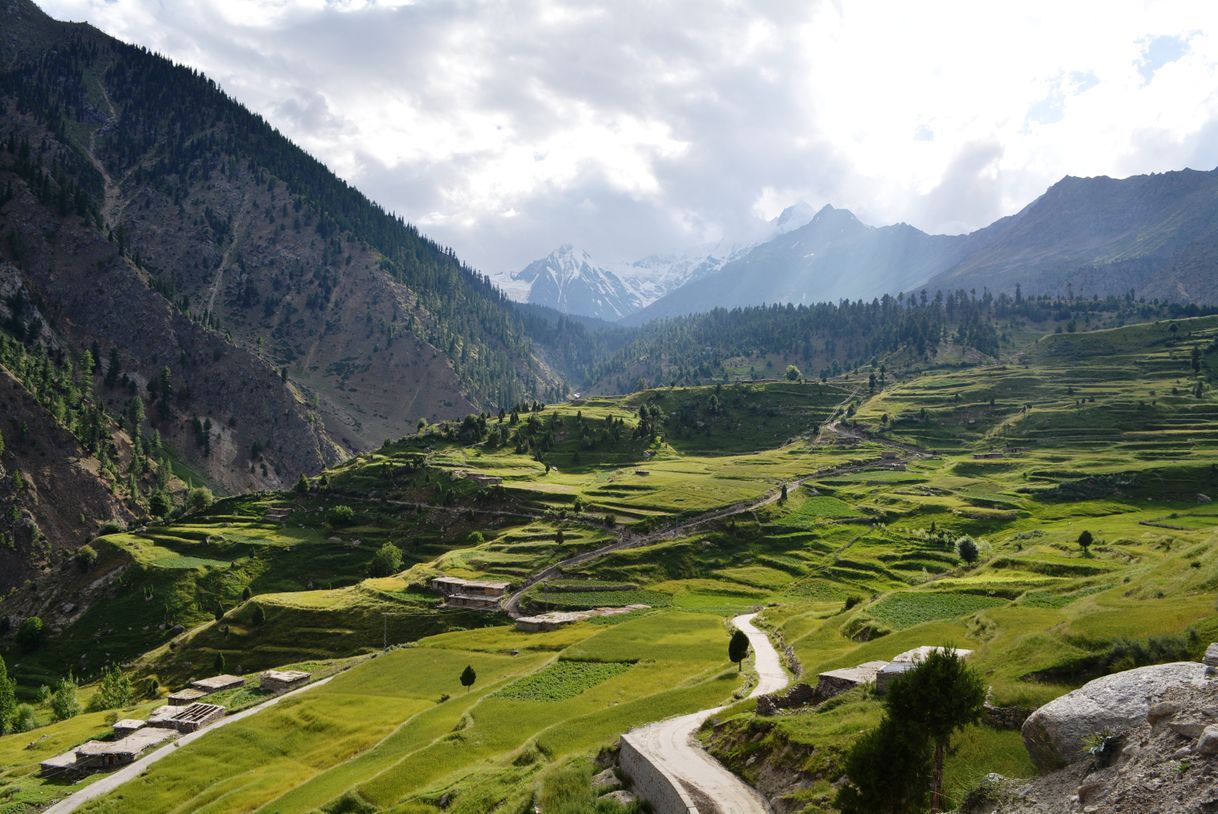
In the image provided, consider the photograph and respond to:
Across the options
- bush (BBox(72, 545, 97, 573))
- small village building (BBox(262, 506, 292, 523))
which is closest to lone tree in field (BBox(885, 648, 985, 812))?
bush (BBox(72, 545, 97, 573))

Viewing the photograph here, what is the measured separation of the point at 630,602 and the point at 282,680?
1997 inches

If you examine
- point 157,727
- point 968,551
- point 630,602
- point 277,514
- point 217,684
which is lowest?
point 630,602

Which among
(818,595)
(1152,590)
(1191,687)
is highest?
Answer: (1191,687)

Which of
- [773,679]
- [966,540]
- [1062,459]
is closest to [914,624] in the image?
[773,679]

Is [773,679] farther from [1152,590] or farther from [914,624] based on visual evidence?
[1152,590]

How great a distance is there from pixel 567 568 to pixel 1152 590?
96188mm

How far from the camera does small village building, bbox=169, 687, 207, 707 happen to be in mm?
92631

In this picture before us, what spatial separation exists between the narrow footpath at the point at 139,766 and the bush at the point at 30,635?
80.3 m

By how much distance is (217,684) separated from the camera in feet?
327

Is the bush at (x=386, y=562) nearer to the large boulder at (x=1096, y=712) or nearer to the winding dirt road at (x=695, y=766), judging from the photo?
the winding dirt road at (x=695, y=766)

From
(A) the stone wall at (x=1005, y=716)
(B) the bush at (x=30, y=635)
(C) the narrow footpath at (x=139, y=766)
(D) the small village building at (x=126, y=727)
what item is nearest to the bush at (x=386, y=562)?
(C) the narrow footpath at (x=139, y=766)

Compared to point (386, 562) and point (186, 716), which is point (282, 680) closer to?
point (186, 716)

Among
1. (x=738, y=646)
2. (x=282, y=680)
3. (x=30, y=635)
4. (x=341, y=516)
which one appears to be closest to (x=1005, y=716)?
(x=738, y=646)

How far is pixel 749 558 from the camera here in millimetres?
137625
